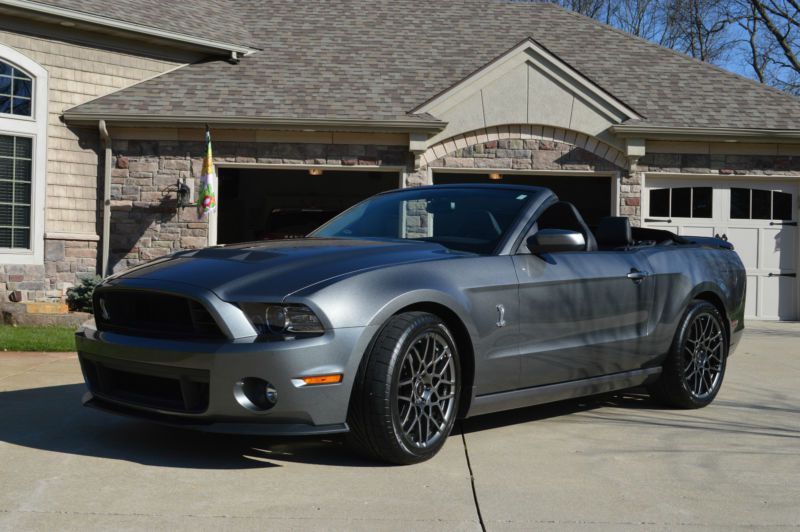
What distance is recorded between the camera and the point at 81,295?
13797 millimetres

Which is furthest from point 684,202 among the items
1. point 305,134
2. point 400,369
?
point 400,369

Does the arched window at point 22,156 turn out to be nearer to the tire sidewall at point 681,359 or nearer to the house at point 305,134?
the house at point 305,134

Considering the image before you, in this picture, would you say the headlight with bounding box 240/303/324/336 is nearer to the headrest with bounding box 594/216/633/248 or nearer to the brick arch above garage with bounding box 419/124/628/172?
the headrest with bounding box 594/216/633/248

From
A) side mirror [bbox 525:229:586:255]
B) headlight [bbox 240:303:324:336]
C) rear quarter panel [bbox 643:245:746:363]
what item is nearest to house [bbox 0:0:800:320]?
rear quarter panel [bbox 643:245:746:363]

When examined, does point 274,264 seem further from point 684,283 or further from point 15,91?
point 15,91

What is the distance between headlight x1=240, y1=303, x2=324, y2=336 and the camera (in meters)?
4.34

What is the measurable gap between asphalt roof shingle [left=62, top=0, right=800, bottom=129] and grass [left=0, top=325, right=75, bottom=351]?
14.2 ft

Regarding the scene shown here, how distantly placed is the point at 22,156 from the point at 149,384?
10222 millimetres

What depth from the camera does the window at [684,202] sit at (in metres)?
15.1

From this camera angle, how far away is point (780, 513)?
4.03 m

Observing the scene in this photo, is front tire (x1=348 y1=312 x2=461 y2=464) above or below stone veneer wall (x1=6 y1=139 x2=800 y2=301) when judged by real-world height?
below

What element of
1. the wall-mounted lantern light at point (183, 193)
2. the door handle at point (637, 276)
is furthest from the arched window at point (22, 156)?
the door handle at point (637, 276)

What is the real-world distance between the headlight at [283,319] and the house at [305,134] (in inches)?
398

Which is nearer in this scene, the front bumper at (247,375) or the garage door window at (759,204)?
the front bumper at (247,375)
